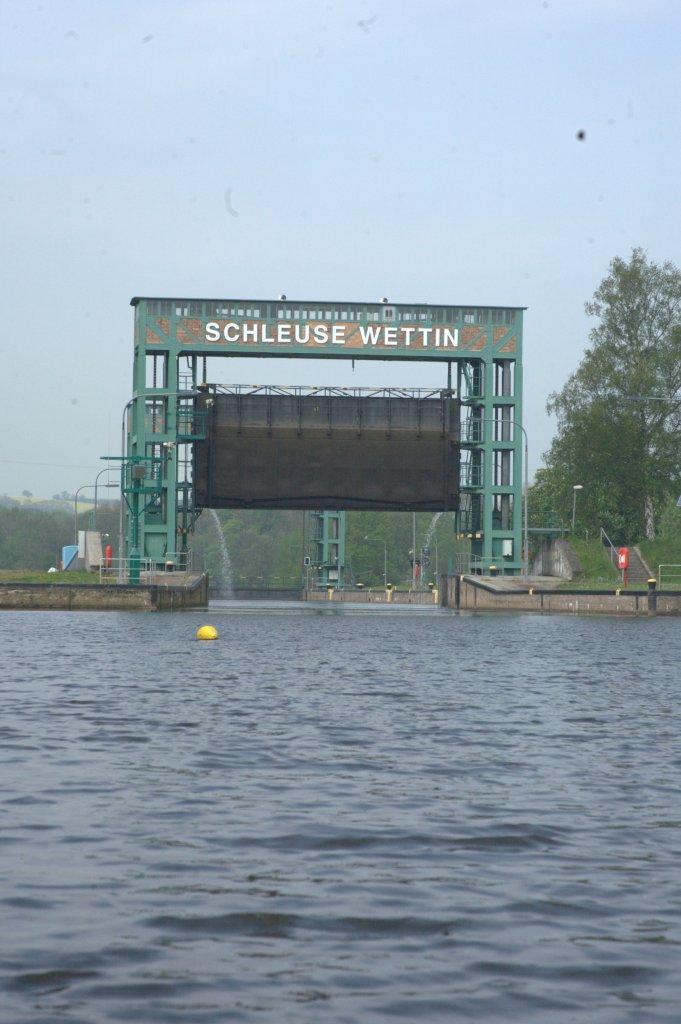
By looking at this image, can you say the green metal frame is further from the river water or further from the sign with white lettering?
the river water

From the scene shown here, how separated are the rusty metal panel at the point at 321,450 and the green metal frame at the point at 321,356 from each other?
1866 millimetres

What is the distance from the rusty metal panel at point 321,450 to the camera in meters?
70.8

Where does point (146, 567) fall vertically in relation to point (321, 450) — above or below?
below

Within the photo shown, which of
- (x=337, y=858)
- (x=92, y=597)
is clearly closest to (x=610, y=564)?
(x=92, y=597)

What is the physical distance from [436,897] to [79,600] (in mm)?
60396

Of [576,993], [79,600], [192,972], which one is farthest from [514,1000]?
[79,600]

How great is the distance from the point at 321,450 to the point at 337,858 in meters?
61.1

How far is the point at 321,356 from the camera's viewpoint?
72750 mm

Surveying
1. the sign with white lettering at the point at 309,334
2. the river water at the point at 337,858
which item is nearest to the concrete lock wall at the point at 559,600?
the sign with white lettering at the point at 309,334

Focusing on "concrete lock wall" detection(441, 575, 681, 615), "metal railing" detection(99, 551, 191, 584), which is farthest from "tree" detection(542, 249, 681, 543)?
"metal railing" detection(99, 551, 191, 584)

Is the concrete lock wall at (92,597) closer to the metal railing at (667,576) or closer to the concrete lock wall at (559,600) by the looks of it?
the concrete lock wall at (559,600)

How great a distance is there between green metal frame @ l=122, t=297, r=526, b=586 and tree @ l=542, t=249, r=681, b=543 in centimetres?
610

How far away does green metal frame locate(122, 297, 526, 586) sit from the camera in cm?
7175

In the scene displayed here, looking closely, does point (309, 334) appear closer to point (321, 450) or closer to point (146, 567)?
point (321, 450)
